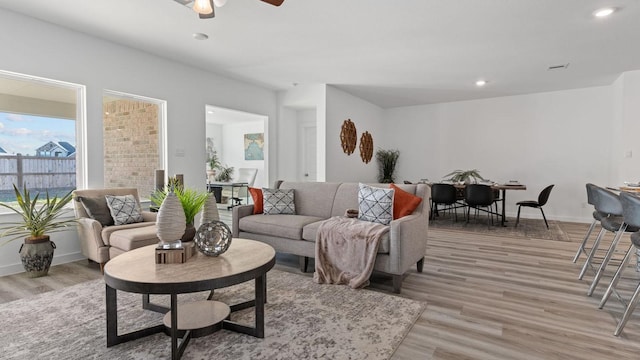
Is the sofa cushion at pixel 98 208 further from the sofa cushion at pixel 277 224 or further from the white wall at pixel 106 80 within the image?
the sofa cushion at pixel 277 224

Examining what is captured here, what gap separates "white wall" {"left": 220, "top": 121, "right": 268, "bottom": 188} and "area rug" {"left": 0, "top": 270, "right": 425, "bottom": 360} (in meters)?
7.17

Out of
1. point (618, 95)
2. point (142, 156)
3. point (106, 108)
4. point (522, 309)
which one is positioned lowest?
point (522, 309)

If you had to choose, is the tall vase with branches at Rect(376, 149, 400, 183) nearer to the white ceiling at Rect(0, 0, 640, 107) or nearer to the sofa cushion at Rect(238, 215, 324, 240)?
the white ceiling at Rect(0, 0, 640, 107)

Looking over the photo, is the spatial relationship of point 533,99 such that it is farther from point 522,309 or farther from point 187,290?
point 187,290

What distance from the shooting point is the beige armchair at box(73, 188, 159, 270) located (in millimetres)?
3250

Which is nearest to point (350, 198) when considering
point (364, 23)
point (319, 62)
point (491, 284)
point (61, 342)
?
point (491, 284)

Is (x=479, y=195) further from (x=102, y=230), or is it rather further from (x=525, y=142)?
(x=102, y=230)

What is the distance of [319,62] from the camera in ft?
15.9

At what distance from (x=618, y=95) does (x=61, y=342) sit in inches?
316

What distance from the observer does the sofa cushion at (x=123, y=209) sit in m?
3.67

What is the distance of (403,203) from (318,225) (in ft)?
2.80

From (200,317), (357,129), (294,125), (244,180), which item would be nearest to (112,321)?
(200,317)

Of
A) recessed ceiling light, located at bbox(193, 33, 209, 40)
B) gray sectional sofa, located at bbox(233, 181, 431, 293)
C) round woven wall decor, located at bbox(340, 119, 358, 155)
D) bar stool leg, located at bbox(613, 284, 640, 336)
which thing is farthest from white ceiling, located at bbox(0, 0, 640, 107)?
bar stool leg, located at bbox(613, 284, 640, 336)

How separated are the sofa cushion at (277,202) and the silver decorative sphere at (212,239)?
1.69 metres
